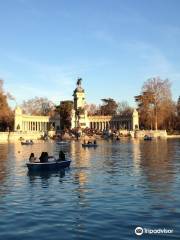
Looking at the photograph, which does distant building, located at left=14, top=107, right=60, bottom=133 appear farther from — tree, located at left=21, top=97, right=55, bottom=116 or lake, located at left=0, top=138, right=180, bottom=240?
lake, located at left=0, top=138, right=180, bottom=240

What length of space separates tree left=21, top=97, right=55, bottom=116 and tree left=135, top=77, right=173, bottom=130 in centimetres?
4774

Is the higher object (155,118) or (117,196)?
(155,118)

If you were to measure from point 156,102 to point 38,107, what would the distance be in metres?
58.7

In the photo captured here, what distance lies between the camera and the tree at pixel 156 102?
5399 inches

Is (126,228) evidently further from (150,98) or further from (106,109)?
(106,109)

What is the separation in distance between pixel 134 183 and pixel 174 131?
127 m

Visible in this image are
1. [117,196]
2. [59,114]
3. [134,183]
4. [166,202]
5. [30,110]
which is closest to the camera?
[166,202]

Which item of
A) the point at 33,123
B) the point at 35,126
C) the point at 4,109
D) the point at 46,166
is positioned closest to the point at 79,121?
the point at 33,123

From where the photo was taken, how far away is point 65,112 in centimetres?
15912

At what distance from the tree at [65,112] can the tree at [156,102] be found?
26.6 meters

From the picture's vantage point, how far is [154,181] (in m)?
29.1

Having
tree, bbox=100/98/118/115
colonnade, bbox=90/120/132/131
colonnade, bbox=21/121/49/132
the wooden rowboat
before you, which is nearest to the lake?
the wooden rowboat

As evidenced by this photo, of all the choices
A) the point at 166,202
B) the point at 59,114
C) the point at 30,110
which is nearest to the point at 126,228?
the point at 166,202

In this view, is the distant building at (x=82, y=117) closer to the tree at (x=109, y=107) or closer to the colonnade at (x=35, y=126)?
the colonnade at (x=35, y=126)
